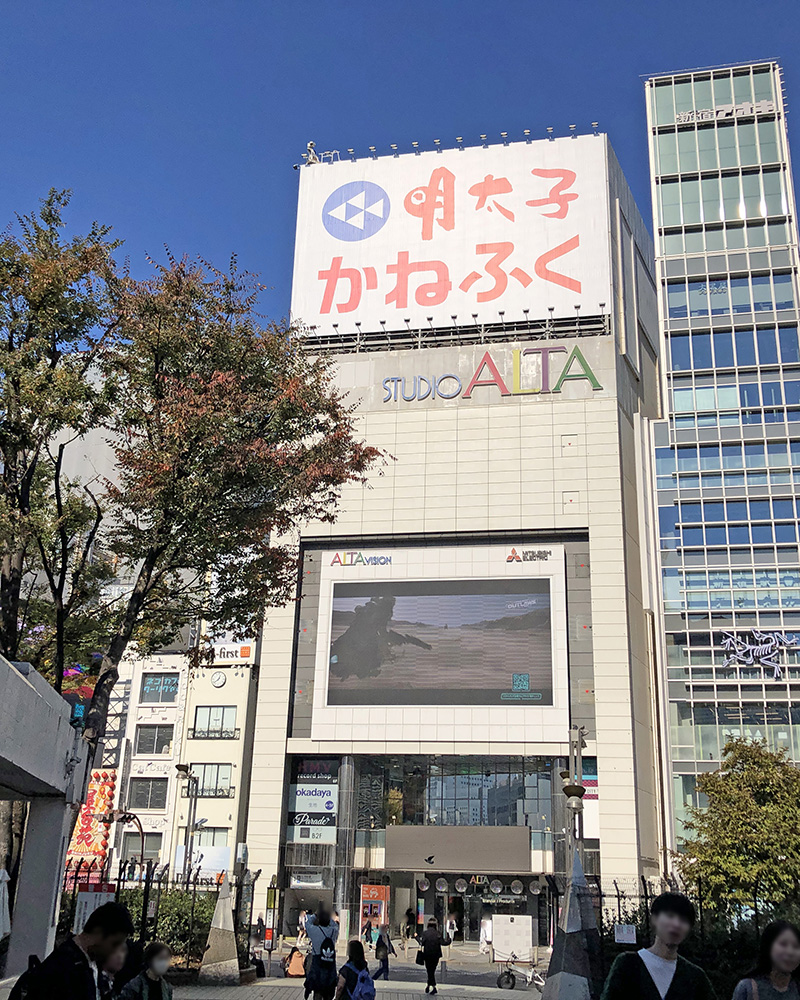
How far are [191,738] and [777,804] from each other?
107 feet

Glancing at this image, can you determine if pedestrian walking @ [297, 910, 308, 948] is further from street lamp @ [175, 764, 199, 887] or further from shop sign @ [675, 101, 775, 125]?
shop sign @ [675, 101, 775, 125]

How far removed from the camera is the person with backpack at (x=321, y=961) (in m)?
13.4

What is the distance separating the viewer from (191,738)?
5416 cm

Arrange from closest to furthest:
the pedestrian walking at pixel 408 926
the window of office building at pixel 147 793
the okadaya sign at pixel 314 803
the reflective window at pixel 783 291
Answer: the pedestrian walking at pixel 408 926 → the okadaya sign at pixel 314 803 → the window of office building at pixel 147 793 → the reflective window at pixel 783 291

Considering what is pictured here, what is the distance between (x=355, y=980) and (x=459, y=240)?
175 feet

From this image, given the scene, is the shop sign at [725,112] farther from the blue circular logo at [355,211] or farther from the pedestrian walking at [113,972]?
the pedestrian walking at [113,972]

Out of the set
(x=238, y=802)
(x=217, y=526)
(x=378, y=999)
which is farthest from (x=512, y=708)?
(x=217, y=526)

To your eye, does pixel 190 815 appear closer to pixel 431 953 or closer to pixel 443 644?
pixel 443 644

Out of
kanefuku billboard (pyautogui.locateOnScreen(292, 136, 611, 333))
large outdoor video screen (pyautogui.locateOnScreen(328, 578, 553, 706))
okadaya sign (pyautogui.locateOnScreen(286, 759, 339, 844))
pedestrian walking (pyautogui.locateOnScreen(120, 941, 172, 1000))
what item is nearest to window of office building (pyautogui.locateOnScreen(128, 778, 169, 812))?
okadaya sign (pyautogui.locateOnScreen(286, 759, 339, 844))

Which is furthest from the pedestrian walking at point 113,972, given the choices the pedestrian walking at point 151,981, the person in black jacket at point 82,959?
the pedestrian walking at point 151,981

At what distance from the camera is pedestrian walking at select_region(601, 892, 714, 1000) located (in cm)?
482

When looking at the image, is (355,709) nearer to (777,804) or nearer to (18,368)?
(777,804)

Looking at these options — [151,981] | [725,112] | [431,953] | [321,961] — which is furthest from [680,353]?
[151,981]

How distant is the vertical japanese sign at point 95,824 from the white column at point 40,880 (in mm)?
Answer: 38251
